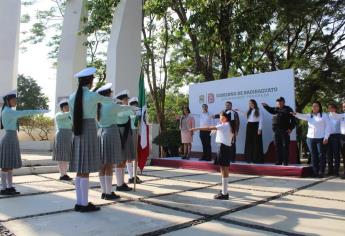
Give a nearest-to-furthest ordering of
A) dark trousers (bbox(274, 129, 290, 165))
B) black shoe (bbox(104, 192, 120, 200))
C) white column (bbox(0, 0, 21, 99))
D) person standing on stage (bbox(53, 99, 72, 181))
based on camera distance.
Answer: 1. black shoe (bbox(104, 192, 120, 200))
2. person standing on stage (bbox(53, 99, 72, 181))
3. dark trousers (bbox(274, 129, 290, 165))
4. white column (bbox(0, 0, 21, 99))

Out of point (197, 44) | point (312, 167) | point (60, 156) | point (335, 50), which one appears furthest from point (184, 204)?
point (335, 50)

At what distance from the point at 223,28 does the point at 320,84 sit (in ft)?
19.7

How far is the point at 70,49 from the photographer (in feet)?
47.4

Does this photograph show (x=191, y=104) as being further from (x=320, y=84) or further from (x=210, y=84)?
(x=320, y=84)

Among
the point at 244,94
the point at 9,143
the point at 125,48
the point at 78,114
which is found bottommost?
the point at 9,143

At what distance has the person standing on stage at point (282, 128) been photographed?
353 inches

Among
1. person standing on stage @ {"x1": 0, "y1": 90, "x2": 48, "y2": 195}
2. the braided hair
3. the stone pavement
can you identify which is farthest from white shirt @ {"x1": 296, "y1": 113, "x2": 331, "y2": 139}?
person standing on stage @ {"x1": 0, "y1": 90, "x2": 48, "y2": 195}

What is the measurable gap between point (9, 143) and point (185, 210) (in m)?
3.13

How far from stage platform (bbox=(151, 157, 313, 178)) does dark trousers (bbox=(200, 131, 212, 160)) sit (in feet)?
1.75

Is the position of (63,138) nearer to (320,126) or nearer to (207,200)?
(207,200)

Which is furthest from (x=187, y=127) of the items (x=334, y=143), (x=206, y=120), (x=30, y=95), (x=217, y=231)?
(x=30, y=95)

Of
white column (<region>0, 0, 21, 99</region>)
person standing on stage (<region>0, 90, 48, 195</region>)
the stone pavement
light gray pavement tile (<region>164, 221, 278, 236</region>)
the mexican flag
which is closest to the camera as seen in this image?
light gray pavement tile (<region>164, 221, 278, 236</region>)

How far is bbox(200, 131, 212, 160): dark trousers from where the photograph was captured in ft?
35.5

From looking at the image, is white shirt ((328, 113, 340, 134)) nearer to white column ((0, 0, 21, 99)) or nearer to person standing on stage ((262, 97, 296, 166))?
person standing on stage ((262, 97, 296, 166))
